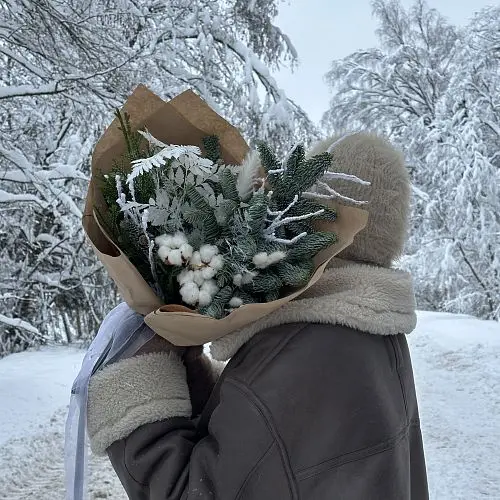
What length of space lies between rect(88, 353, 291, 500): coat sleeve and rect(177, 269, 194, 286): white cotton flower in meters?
0.19

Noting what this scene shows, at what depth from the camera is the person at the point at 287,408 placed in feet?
3.95

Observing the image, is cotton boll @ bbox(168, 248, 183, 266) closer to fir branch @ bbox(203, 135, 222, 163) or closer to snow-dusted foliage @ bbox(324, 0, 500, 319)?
fir branch @ bbox(203, 135, 222, 163)

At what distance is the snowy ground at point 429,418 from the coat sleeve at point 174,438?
111 inches

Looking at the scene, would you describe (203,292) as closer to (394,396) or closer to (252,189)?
(252,189)

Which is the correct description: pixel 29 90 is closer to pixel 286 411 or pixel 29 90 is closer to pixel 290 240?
pixel 290 240

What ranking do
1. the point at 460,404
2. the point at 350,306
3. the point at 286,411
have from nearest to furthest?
1. the point at 286,411
2. the point at 350,306
3. the point at 460,404

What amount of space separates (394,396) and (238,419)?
374 millimetres

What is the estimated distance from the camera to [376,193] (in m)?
1.50

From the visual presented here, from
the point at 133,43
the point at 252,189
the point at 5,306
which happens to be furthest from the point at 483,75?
the point at 252,189

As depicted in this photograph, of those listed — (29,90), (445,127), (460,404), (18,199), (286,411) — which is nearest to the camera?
(286,411)

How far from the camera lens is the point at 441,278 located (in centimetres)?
1301

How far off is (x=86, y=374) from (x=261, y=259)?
49 cm

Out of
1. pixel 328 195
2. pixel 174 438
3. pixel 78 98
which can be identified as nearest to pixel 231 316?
pixel 174 438

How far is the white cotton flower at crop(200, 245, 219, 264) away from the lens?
131 centimetres
